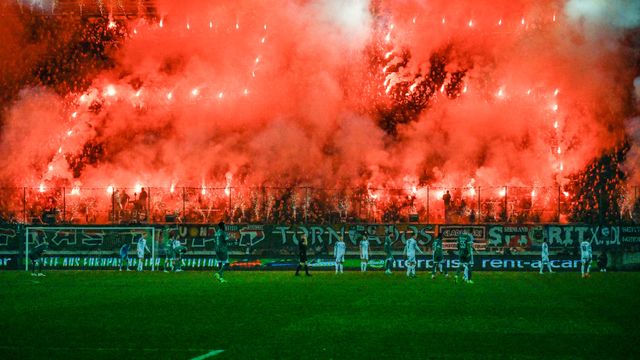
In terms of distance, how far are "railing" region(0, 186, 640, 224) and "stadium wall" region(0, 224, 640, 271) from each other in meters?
1.91

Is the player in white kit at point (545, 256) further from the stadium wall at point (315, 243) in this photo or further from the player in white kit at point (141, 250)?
the player in white kit at point (141, 250)

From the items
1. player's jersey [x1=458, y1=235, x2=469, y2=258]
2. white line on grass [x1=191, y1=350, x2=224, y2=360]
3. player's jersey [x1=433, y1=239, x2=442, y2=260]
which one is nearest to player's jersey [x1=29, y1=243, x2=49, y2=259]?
player's jersey [x1=433, y1=239, x2=442, y2=260]

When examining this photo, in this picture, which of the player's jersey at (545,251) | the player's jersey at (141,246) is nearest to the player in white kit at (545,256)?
the player's jersey at (545,251)

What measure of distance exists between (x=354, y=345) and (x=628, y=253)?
3507 cm

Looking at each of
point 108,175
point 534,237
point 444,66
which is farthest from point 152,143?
point 534,237

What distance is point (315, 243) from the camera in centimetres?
4725

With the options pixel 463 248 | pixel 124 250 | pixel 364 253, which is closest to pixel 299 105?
pixel 364 253

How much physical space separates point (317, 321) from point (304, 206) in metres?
37.1

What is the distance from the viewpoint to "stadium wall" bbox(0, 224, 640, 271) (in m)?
45.7

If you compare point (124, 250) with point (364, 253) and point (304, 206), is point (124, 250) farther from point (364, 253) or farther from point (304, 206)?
point (304, 206)

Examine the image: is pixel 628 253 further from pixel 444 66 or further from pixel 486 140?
pixel 444 66

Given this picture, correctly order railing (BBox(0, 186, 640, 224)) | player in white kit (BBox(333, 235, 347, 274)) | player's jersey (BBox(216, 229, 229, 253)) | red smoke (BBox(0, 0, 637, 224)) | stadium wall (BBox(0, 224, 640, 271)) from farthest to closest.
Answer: red smoke (BBox(0, 0, 637, 224)) → railing (BBox(0, 186, 640, 224)) → stadium wall (BBox(0, 224, 640, 271)) → player in white kit (BBox(333, 235, 347, 274)) → player's jersey (BBox(216, 229, 229, 253))

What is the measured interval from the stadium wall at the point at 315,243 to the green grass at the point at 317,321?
1431cm

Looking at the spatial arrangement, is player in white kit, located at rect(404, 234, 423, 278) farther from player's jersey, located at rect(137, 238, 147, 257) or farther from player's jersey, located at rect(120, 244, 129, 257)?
player's jersey, located at rect(120, 244, 129, 257)
